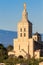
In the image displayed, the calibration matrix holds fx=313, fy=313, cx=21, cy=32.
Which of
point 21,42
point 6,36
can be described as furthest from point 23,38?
point 6,36

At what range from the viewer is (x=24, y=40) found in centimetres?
3681

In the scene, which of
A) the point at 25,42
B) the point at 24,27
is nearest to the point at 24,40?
the point at 25,42

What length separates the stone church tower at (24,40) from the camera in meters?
36.2

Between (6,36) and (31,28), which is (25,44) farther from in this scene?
(6,36)

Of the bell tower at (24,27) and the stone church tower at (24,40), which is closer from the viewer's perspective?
the stone church tower at (24,40)

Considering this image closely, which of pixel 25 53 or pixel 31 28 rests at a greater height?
pixel 31 28

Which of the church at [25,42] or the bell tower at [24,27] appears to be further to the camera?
the bell tower at [24,27]

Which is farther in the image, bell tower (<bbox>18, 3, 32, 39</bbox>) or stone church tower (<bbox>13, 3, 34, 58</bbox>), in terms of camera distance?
bell tower (<bbox>18, 3, 32, 39</bbox>)

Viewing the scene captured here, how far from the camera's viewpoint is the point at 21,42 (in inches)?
1448

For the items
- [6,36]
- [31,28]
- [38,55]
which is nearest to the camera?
[38,55]

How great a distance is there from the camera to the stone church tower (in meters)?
36.2

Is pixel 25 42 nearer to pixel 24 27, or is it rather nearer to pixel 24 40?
pixel 24 40

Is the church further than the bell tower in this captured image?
No

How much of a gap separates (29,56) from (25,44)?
158 cm
